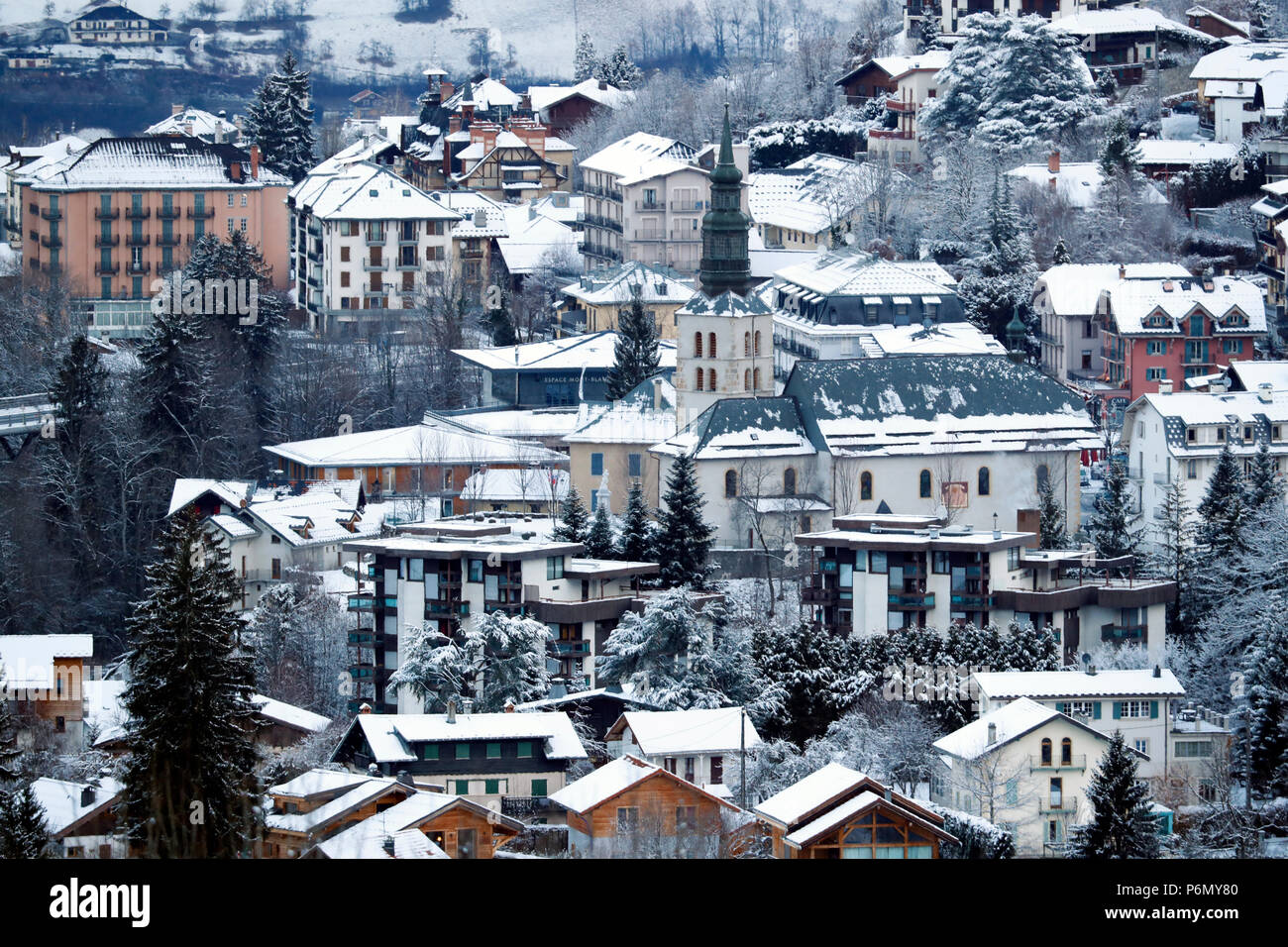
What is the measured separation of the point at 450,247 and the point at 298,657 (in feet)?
131

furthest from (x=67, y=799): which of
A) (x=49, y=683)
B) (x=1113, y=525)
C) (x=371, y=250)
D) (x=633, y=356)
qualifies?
(x=371, y=250)

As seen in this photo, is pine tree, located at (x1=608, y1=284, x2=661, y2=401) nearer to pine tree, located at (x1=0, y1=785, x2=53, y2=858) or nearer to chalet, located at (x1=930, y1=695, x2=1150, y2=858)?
chalet, located at (x1=930, y1=695, x2=1150, y2=858)

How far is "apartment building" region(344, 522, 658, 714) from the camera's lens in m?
49.6

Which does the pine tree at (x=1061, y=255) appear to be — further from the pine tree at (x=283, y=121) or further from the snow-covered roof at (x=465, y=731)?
the snow-covered roof at (x=465, y=731)

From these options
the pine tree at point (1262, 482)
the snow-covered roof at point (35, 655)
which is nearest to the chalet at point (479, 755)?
the snow-covered roof at point (35, 655)

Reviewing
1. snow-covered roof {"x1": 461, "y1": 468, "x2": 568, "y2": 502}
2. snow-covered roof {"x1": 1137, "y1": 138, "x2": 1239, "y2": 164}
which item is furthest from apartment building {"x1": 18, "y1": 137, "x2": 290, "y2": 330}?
snow-covered roof {"x1": 1137, "y1": 138, "x2": 1239, "y2": 164}

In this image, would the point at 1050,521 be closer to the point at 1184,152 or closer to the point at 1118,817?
the point at 1118,817

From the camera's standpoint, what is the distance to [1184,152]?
85250 millimetres

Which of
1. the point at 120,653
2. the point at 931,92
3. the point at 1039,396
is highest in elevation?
the point at 931,92

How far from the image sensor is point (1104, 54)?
95.7 metres

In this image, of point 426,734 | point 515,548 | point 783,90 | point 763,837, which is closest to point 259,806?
point 763,837

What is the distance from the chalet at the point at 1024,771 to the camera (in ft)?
126

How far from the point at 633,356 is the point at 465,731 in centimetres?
3046
